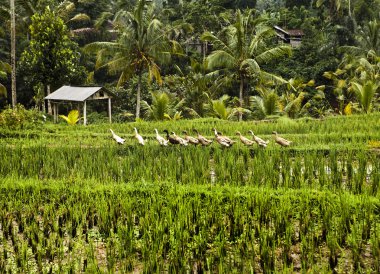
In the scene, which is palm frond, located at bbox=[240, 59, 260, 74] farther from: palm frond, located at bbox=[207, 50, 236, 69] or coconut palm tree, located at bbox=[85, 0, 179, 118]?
coconut palm tree, located at bbox=[85, 0, 179, 118]

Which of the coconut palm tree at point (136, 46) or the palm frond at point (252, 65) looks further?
the coconut palm tree at point (136, 46)

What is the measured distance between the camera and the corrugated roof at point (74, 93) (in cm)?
1780

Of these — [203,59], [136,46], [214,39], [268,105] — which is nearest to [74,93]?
[136,46]

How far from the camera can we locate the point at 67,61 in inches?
784

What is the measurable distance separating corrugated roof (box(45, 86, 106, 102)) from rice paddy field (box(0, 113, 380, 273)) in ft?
30.3

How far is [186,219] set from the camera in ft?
16.6

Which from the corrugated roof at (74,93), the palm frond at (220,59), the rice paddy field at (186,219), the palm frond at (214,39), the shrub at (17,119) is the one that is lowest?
the rice paddy field at (186,219)

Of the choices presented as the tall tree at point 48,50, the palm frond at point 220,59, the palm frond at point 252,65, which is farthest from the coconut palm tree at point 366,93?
the tall tree at point 48,50

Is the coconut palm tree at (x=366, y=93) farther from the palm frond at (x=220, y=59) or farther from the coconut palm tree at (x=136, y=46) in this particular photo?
the coconut palm tree at (x=136, y=46)

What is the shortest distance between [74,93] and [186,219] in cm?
1439

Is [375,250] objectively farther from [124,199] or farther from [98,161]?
[98,161]

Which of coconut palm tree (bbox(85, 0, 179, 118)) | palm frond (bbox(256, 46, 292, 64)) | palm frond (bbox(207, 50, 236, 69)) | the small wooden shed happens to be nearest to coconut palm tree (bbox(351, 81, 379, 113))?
palm frond (bbox(256, 46, 292, 64))

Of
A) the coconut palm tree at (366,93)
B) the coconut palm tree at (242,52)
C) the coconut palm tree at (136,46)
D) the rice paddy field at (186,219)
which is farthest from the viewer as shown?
the coconut palm tree at (136,46)

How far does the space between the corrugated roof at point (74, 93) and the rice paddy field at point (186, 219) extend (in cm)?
924
